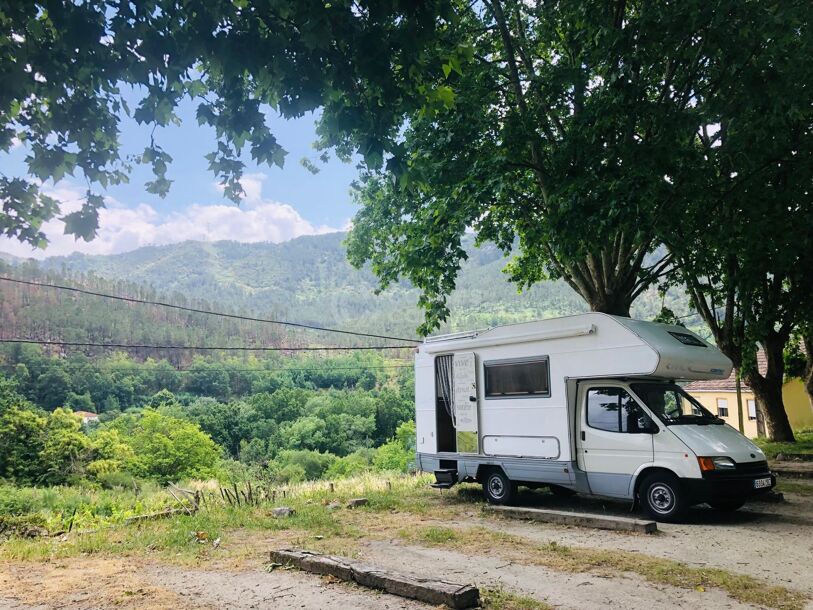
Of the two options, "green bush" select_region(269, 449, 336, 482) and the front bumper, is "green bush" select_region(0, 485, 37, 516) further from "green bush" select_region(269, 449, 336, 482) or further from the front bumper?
the front bumper

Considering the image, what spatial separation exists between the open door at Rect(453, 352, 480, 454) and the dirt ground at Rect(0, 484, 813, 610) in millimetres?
2526

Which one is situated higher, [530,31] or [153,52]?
[530,31]

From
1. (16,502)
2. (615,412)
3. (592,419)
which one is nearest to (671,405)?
(615,412)

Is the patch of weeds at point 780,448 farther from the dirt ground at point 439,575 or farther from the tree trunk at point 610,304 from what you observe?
the dirt ground at point 439,575

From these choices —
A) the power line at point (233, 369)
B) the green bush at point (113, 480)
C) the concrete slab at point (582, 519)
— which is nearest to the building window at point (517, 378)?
the concrete slab at point (582, 519)

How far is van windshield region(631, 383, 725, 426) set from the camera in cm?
911

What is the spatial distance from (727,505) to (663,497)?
1349mm

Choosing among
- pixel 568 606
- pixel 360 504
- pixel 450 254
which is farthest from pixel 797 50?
pixel 360 504

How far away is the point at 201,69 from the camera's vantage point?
5.09m

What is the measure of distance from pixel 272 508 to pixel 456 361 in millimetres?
4181

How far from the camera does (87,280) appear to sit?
514 ft

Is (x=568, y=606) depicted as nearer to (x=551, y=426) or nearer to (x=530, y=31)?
(x=551, y=426)

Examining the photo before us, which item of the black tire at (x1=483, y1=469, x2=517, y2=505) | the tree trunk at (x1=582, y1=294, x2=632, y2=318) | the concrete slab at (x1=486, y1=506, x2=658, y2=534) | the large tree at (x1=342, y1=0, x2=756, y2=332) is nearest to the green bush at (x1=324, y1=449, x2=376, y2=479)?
the tree trunk at (x1=582, y1=294, x2=632, y2=318)

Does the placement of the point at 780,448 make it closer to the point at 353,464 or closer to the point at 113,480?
the point at 113,480
